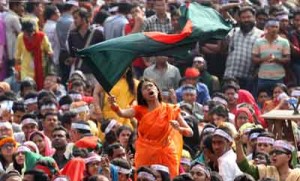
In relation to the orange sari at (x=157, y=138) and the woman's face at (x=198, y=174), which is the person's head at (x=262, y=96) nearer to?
the orange sari at (x=157, y=138)

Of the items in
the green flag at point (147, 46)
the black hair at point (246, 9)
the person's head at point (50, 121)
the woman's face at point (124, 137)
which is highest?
the green flag at point (147, 46)

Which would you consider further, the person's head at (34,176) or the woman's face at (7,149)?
the woman's face at (7,149)

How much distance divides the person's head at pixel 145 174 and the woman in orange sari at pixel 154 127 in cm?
74

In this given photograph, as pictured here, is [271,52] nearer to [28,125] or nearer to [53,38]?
[53,38]

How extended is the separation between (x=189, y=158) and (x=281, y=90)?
4.10m

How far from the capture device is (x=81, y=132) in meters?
26.3

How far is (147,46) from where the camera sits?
24500mm

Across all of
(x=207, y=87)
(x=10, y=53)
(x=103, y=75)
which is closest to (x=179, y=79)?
(x=207, y=87)

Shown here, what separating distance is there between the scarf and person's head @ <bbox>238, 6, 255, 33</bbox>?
3.07 m

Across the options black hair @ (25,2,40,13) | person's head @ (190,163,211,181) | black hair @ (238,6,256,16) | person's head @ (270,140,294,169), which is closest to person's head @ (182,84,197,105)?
black hair @ (238,6,256,16)

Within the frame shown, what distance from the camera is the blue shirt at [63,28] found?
3134 cm

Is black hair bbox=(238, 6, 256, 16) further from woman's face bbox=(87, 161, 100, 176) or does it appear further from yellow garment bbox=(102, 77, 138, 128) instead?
woman's face bbox=(87, 161, 100, 176)

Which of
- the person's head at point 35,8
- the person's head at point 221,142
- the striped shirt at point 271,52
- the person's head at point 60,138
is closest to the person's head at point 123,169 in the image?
the person's head at point 221,142

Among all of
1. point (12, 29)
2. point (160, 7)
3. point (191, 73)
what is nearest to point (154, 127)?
point (191, 73)
